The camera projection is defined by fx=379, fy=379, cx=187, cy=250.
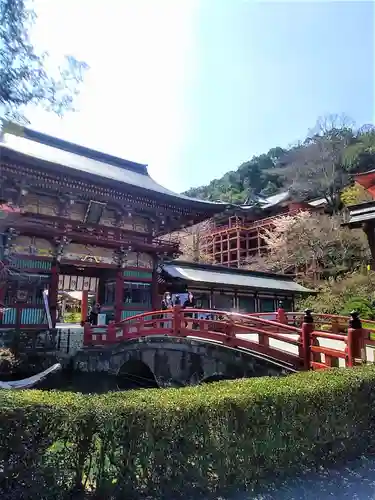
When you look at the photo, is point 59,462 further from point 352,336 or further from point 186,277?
point 186,277

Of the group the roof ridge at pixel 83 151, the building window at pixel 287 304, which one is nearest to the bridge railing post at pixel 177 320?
the roof ridge at pixel 83 151

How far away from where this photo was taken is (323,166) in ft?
124

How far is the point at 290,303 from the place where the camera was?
82.6 ft

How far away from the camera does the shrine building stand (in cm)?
1324

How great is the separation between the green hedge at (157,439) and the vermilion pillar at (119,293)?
1158 centimetres

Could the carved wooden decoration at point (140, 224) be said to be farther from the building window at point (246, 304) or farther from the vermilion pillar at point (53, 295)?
the building window at point (246, 304)

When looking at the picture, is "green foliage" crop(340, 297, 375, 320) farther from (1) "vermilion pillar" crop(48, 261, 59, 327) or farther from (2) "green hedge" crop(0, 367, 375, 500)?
(2) "green hedge" crop(0, 367, 375, 500)

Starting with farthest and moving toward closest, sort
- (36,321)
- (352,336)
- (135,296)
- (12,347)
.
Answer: (135,296) < (36,321) < (12,347) < (352,336)

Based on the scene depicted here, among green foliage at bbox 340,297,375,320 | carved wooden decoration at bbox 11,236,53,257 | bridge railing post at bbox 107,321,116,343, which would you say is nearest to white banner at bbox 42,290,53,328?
carved wooden decoration at bbox 11,236,53,257

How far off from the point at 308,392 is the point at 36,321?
11.4 metres

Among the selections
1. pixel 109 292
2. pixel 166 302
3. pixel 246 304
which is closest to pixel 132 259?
pixel 109 292

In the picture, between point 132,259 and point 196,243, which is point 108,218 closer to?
point 132,259

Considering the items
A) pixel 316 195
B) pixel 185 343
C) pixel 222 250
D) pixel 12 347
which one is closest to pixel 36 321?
pixel 12 347

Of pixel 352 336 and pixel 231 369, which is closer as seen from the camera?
pixel 352 336
